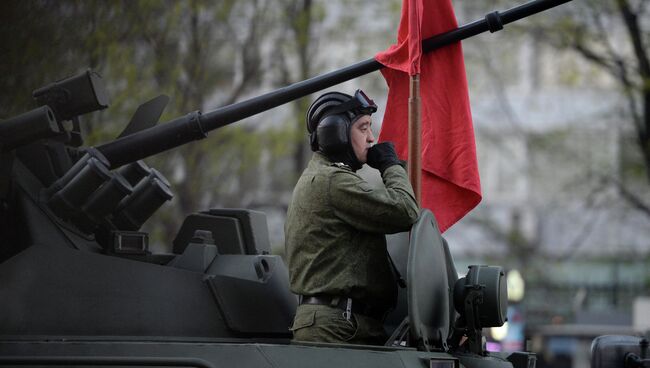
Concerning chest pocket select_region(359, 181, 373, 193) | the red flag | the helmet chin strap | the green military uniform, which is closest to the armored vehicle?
the green military uniform

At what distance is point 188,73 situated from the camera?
1844cm

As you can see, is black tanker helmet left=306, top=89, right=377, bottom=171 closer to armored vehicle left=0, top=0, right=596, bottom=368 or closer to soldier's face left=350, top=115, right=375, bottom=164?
soldier's face left=350, top=115, right=375, bottom=164

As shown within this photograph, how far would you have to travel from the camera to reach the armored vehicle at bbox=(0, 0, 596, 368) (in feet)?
17.9

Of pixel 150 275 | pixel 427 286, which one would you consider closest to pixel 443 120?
pixel 427 286

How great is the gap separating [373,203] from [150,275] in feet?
3.13

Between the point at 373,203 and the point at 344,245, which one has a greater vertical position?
the point at 373,203

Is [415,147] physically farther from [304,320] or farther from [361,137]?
[304,320]

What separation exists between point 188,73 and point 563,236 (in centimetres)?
2595

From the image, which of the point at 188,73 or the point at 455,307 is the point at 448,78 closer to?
the point at 455,307

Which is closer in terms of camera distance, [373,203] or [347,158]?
[373,203]

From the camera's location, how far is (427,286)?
19.7 ft

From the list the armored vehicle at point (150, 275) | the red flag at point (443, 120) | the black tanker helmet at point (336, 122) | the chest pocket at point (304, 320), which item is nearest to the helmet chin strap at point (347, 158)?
the black tanker helmet at point (336, 122)

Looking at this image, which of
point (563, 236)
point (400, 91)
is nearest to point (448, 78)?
point (400, 91)

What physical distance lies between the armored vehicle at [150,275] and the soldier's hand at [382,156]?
271mm
